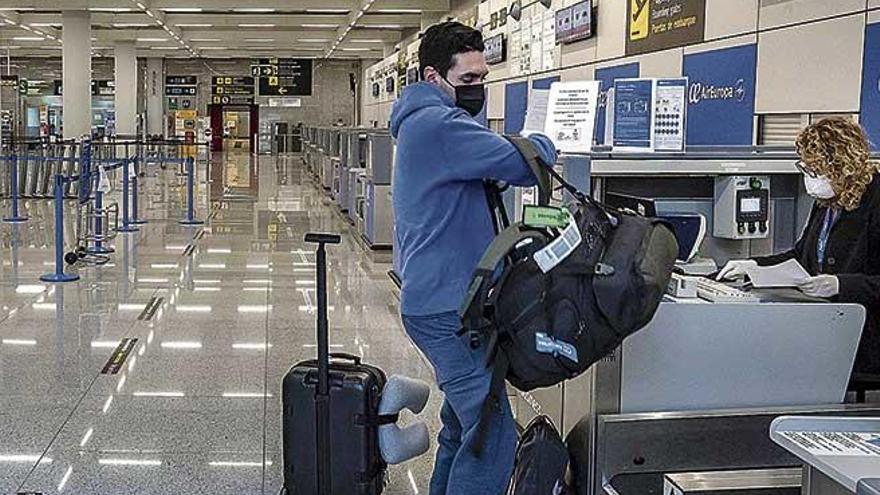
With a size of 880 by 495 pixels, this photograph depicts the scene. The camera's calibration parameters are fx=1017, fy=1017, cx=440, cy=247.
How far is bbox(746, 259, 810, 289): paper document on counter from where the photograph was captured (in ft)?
9.59

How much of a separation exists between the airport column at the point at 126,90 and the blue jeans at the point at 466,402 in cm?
2384

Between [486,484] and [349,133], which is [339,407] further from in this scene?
[349,133]

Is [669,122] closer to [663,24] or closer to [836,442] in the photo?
[836,442]

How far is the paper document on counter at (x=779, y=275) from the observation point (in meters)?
2.92

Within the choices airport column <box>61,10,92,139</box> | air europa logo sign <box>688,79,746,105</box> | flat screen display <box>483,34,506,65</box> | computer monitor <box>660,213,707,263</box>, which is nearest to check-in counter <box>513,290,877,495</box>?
computer monitor <box>660,213,707,263</box>

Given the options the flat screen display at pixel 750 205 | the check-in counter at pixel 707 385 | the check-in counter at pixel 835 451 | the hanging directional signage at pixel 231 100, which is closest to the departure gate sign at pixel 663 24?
the flat screen display at pixel 750 205

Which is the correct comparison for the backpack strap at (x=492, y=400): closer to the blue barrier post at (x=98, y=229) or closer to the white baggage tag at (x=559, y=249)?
the white baggage tag at (x=559, y=249)

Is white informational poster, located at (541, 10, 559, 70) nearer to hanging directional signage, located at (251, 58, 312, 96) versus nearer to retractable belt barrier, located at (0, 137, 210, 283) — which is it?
retractable belt barrier, located at (0, 137, 210, 283)

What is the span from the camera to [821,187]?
3.05 m

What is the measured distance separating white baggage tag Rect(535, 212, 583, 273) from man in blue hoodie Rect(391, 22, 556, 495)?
21 cm

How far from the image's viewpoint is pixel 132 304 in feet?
24.1

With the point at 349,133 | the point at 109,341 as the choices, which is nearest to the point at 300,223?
the point at 349,133

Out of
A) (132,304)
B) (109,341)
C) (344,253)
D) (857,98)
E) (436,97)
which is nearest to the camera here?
(436,97)

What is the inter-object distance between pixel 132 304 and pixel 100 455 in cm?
346
